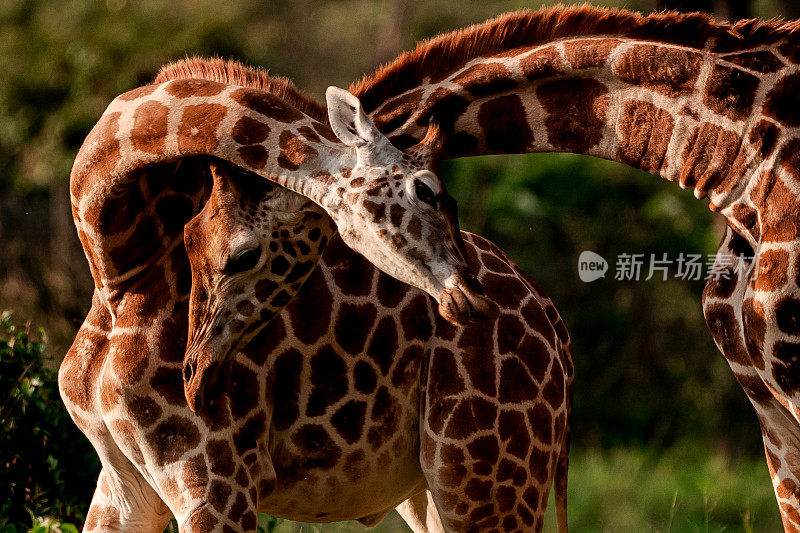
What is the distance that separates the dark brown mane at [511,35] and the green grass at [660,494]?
11.3 feet

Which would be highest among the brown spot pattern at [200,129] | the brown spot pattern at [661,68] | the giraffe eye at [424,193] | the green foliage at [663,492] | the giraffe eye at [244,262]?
the brown spot pattern at [200,129]

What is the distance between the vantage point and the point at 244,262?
3.43 m

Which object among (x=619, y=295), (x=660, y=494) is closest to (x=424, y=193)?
(x=660, y=494)

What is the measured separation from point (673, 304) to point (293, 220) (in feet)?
27.1

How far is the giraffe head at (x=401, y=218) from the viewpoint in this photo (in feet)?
10.4

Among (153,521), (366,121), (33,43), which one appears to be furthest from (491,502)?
(33,43)

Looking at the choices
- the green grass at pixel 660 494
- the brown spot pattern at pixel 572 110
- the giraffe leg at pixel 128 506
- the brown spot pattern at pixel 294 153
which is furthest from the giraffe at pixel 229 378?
the green grass at pixel 660 494

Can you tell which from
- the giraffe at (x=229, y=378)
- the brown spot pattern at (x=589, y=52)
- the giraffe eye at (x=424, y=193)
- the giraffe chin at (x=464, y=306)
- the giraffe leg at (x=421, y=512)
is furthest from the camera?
the giraffe leg at (x=421, y=512)

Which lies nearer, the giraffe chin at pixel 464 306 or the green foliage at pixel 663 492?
the giraffe chin at pixel 464 306

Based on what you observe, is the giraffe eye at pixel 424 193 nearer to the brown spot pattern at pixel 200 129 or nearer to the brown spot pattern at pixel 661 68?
the brown spot pattern at pixel 200 129

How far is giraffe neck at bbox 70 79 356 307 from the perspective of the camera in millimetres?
3361

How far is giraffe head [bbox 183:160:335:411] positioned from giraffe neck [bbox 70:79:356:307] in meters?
0.14

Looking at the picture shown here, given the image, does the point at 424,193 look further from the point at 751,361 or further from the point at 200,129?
the point at 751,361

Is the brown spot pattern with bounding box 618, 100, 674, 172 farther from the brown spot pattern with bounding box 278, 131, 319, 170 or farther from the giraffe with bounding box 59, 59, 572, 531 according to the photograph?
the brown spot pattern with bounding box 278, 131, 319, 170
